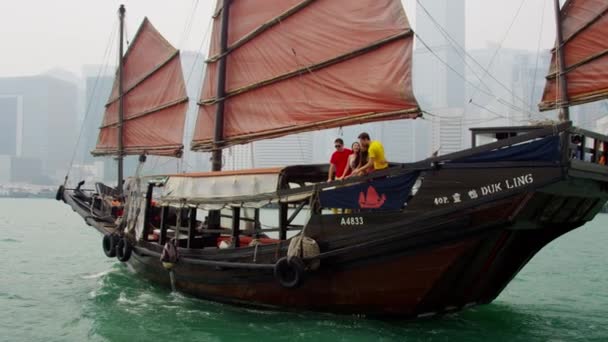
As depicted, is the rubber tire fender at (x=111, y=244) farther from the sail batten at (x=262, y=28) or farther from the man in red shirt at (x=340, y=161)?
the man in red shirt at (x=340, y=161)

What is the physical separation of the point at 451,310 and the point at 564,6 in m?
10.9

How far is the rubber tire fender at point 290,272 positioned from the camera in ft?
24.5

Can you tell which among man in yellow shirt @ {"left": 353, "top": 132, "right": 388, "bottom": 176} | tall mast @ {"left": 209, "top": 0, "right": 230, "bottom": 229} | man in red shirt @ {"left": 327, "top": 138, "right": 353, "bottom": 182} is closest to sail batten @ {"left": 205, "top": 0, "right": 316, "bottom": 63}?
tall mast @ {"left": 209, "top": 0, "right": 230, "bottom": 229}

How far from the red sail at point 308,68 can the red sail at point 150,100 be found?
3.79 metres

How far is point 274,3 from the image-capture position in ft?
36.6

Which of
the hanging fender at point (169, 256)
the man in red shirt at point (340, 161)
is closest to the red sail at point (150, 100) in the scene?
the hanging fender at point (169, 256)

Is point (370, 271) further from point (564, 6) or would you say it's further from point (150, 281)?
point (564, 6)

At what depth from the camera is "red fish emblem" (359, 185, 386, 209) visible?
282 inches

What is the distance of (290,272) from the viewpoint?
7570mm

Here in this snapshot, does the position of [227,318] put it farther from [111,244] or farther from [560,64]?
[560,64]

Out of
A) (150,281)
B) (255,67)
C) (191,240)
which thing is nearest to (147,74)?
(255,67)

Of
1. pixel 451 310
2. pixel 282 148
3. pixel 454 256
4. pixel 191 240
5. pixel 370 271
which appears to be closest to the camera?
pixel 454 256

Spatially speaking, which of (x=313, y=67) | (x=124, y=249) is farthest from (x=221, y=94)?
(x=124, y=249)

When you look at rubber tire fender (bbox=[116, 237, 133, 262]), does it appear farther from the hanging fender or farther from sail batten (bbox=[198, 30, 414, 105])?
sail batten (bbox=[198, 30, 414, 105])
